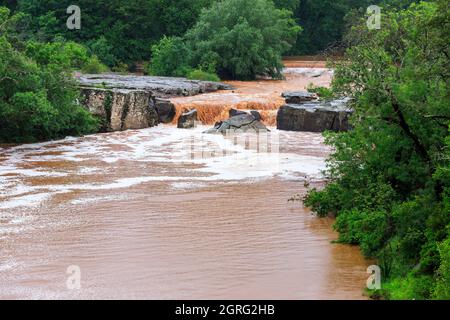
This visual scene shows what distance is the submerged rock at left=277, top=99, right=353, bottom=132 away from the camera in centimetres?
2775

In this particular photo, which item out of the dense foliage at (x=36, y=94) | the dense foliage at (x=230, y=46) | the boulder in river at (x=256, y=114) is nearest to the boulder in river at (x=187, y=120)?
the boulder in river at (x=256, y=114)

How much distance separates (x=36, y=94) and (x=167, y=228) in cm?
1111

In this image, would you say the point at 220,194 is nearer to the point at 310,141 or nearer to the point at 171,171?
the point at 171,171

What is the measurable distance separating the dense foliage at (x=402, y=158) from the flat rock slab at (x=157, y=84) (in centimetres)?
1859

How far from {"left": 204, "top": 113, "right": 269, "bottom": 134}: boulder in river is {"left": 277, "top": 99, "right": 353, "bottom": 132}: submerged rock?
100cm

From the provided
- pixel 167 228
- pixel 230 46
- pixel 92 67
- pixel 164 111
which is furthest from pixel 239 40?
pixel 167 228

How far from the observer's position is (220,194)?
16891 millimetres

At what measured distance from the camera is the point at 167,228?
13688 millimetres

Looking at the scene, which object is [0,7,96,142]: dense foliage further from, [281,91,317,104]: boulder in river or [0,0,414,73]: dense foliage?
[0,0,414,73]: dense foliage

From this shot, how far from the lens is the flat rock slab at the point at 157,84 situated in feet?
105

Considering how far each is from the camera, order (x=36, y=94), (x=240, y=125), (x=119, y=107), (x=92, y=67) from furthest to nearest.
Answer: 1. (x=92, y=67)
2. (x=119, y=107)
3. (x=240, y=125)
4. (x=36, y=94)

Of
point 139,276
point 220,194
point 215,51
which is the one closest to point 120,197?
point 220,194

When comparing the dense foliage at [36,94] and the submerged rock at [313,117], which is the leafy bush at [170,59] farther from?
the dense foliage at [36,94]

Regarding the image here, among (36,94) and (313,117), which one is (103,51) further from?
(36,94)
